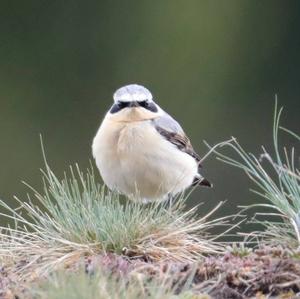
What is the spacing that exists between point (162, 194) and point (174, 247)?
158 centimetres

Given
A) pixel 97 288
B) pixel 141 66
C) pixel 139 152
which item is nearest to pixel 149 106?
A: pixel 139 152

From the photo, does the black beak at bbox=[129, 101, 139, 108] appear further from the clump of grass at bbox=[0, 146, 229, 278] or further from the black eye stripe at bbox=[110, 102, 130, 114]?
the clump of grass at bbox=[0, 146, 229, 278]

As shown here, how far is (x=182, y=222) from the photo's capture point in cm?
651

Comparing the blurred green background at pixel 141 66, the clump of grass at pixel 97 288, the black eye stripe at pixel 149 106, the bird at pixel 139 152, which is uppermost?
the clump of grass at pixel 97 288

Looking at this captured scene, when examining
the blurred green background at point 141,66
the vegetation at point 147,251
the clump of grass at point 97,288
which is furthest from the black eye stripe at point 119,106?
the blurred green background at point 141,66

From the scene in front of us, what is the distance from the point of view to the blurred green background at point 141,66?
18672 millimetres

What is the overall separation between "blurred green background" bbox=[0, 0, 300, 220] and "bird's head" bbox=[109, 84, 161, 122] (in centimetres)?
987

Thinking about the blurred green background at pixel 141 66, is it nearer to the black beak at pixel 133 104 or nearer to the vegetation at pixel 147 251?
the black beak at pixel 133 104

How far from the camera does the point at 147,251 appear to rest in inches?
245

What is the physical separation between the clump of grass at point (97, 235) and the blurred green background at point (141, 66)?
11542mm

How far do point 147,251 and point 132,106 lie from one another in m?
1.93

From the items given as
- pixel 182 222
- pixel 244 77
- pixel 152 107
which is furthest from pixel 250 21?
pixel 182 222

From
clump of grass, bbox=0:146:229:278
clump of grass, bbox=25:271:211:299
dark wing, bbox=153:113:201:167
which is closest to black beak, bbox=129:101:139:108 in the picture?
dark wing, bbox=153:113:201:167

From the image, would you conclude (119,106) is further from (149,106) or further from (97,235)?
(97,235)
